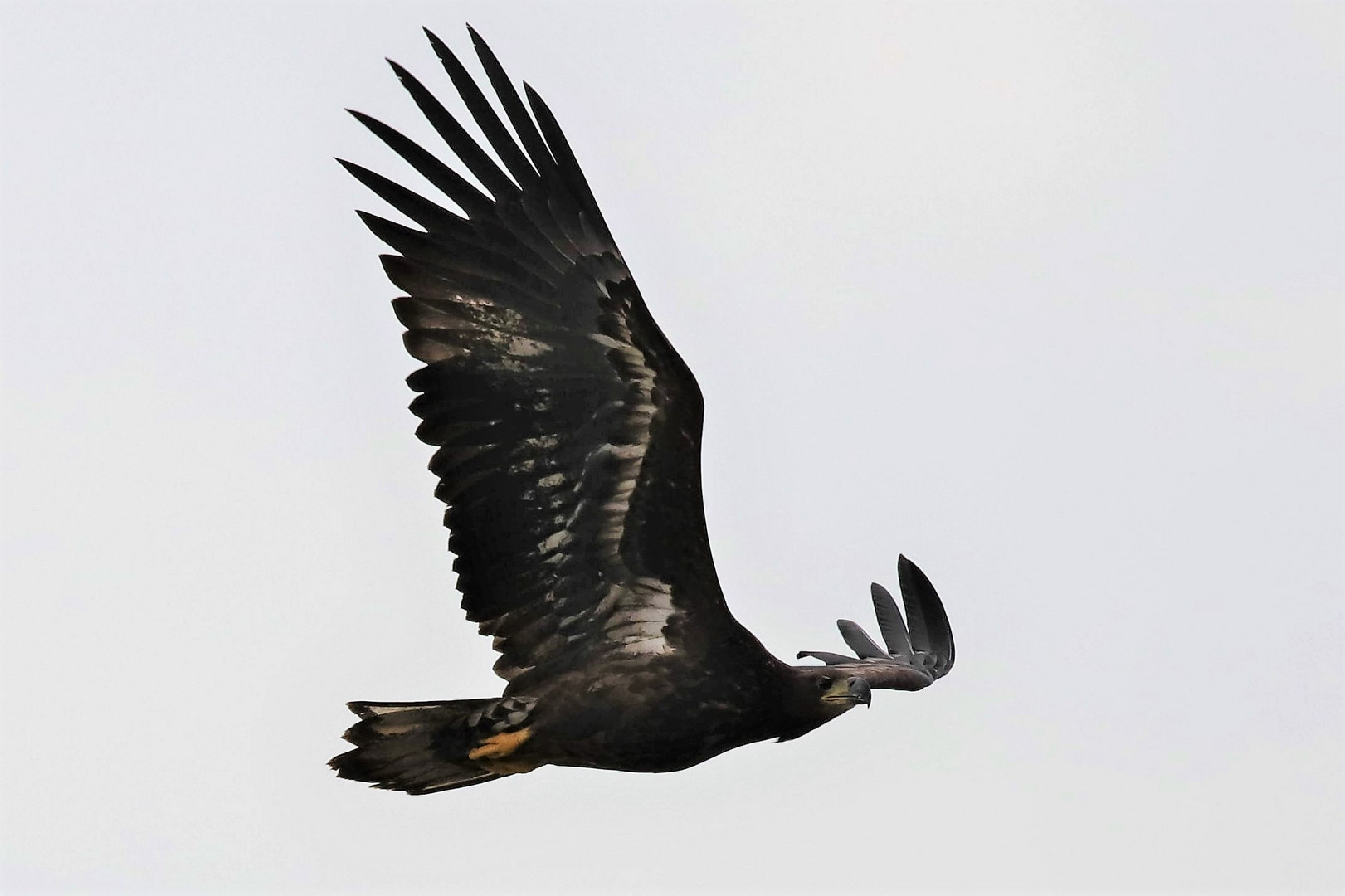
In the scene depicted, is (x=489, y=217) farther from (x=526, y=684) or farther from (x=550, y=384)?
(x=526, y=684)

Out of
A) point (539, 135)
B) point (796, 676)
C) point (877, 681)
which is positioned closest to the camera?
point (539, 135)

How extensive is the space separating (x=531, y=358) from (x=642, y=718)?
2102 mm

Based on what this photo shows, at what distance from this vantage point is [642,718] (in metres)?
13.6

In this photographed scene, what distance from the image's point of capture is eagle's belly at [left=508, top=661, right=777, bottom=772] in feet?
44.7

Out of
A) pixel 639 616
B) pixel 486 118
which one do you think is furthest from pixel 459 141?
pixel 639 616

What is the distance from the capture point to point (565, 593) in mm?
13570

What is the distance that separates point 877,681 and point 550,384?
12.5ft

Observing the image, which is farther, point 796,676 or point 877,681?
point 877,681

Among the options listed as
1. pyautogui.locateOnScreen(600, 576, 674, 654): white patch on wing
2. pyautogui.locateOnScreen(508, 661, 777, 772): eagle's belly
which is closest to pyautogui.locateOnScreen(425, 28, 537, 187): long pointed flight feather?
pyautogui.locateOnScreen(600, 576, 674, 654): white patch on wing

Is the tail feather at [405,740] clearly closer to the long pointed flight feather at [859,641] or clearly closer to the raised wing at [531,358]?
the raised wing at [531,358]

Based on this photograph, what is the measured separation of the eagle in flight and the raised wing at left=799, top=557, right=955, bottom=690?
2880 mm

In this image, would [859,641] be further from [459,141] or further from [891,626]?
[459,141]

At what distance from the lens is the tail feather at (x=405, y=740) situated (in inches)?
545

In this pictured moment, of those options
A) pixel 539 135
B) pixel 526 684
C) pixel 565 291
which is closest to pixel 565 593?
pixel 526 684
